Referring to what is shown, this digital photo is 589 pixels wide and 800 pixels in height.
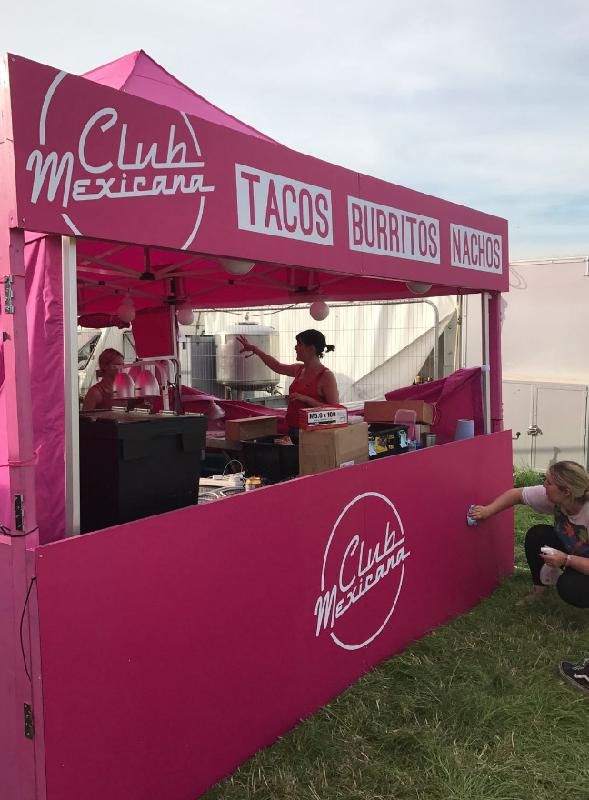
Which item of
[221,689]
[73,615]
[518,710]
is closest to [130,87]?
[73,615]

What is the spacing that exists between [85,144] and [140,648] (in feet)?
5.27

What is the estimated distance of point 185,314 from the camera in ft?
20.3

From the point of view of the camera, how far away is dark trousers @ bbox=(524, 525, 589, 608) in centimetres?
391

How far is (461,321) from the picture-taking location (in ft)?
28.3

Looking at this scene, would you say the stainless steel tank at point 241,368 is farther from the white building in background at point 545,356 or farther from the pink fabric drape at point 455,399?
the pink fabric drape at point 455,399

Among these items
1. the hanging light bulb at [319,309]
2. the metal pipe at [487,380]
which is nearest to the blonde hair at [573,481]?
the metal pipe at [487,380]

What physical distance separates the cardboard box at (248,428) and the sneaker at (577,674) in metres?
2.07

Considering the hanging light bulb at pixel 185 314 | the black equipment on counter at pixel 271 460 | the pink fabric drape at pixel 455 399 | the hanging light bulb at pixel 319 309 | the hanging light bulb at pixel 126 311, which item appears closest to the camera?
the black equipment on counter at pixel 271 460

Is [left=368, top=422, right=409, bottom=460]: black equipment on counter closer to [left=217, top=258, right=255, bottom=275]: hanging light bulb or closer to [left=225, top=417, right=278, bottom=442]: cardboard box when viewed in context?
[left=225, top=417, right=278, bottom=442]: cardboard box

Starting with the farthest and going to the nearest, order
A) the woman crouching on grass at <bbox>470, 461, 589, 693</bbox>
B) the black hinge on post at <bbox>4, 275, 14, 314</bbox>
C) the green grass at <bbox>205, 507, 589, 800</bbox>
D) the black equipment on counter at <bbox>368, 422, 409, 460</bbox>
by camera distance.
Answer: the woman crouching on grass at <bbox>470, 461, 589, 693</bbox>
the black equipment on counter at <bbox>368, 422, 409, 460</bbox>
the green grass at <bbox>205, 507, 589, 800</bbox>
the black hinge on post at <bbox>4, 275, 14, 314</bbox>

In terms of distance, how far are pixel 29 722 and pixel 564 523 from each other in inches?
125

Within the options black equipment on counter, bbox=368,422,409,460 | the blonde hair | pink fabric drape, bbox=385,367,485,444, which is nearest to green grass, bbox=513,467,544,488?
pink fabric drape, bbox=385,367,485,444

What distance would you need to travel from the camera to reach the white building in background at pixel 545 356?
8125mm

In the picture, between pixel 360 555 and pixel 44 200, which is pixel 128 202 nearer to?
pixel 44 200
